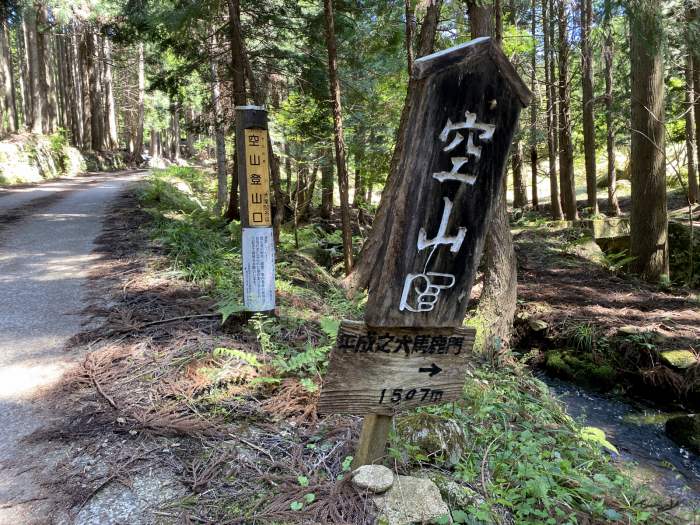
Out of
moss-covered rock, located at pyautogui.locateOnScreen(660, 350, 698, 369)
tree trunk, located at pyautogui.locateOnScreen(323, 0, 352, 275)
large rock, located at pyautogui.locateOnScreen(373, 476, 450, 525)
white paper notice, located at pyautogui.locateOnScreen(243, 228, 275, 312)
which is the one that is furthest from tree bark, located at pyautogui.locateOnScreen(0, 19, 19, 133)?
moss-covered rock, located at pyautogui.locateOnScreen(660, 350, 698, 369)

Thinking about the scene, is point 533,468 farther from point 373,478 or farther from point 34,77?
point 34,77

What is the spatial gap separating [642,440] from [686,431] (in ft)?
1.58

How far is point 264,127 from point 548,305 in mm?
6531

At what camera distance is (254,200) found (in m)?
4.74

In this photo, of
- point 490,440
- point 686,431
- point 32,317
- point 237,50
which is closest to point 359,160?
point 237,50

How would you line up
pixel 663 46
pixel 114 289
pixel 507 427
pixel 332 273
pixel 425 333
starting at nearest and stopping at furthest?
pixel 425 333, pixel 507 427, pixel 114 289, pixel 663 46, pixel 332 273

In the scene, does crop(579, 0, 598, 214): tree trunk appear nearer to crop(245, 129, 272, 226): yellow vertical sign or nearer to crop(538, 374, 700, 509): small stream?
crop(538, 374, 700, 509): small stream

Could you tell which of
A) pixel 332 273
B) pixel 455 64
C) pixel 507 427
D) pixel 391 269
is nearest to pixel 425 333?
pixel 391 269

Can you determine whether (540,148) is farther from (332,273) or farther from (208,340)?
(208,340)

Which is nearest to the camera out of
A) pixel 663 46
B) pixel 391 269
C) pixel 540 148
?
pixel 391 269

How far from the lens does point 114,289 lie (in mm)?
6074

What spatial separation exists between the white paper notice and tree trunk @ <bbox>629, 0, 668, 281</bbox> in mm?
8277

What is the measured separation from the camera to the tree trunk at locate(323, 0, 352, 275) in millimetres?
8336

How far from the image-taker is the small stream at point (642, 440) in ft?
15.7
